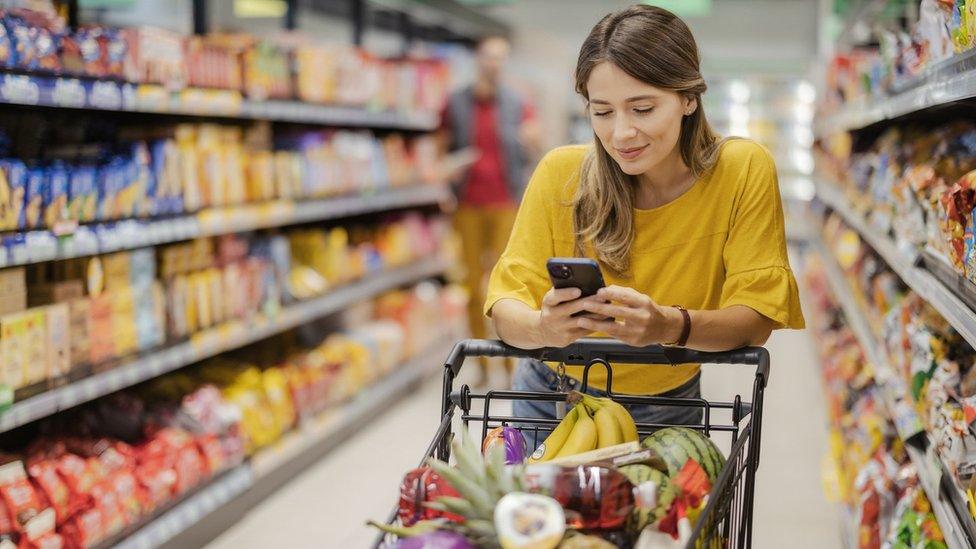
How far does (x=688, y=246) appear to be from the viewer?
1760 millimetres

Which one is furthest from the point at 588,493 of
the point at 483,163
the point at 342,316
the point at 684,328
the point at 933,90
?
the point at 483,163

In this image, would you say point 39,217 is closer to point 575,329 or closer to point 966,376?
point 575,329

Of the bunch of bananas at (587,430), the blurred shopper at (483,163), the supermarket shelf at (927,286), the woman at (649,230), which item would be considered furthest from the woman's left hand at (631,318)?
the blurred shopper at (483,163)

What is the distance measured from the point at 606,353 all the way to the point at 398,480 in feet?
8.83

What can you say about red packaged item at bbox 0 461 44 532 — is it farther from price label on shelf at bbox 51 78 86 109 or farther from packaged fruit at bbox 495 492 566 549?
packaged fruit at bbox 495 492 566 549

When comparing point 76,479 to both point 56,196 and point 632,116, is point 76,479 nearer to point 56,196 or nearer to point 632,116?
point 56,196

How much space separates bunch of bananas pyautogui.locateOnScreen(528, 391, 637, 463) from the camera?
4.82 ft

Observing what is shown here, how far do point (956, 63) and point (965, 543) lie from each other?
866mm

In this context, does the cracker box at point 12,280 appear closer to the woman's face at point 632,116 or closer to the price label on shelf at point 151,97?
the price label on shelf at point 151,97

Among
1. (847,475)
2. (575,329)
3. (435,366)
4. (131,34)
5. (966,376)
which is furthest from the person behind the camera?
(435,366)

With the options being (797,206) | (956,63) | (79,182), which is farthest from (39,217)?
(797,206)

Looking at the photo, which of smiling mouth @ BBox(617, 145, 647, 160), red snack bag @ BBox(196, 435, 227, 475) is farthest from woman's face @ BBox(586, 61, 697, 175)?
red snack bag @ BBox(196, 435, 227, 475)

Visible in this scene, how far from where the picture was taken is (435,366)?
6.19 metres

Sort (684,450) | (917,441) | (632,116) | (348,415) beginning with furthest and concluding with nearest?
1. (348,415)
2. (917,441)
3. (632,116)
4. (684,450)
